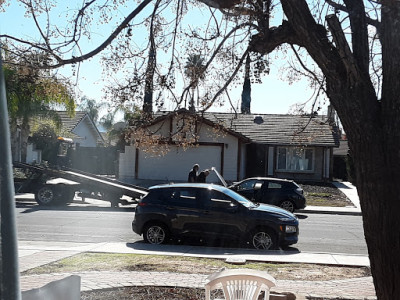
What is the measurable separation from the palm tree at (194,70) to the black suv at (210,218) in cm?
519

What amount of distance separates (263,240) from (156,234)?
2.52m

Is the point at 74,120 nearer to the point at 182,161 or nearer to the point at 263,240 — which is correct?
the point at 182,161

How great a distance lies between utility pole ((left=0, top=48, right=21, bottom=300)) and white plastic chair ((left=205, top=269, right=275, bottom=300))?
10.8 feet

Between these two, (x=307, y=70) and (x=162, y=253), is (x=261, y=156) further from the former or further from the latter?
(x=307, y=70)

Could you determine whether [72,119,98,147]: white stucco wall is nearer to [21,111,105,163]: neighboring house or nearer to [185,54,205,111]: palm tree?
[21,111,105,163]: neighboring house

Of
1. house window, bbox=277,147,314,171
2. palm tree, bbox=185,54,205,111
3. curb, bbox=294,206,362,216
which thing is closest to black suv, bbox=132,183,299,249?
palm tree, bbox=185,54,205,111

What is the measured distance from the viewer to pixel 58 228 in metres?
16.1

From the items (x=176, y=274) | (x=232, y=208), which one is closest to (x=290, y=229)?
(x=232, y=208)

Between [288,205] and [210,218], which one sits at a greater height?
[210,218]

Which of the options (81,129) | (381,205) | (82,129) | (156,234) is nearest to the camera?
(381,205)

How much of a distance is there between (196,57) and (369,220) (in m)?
4.46

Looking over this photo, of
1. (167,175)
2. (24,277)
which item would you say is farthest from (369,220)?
(167,175)

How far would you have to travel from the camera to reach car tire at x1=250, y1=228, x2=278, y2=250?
507 inches

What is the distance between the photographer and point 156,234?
13.4 meters
